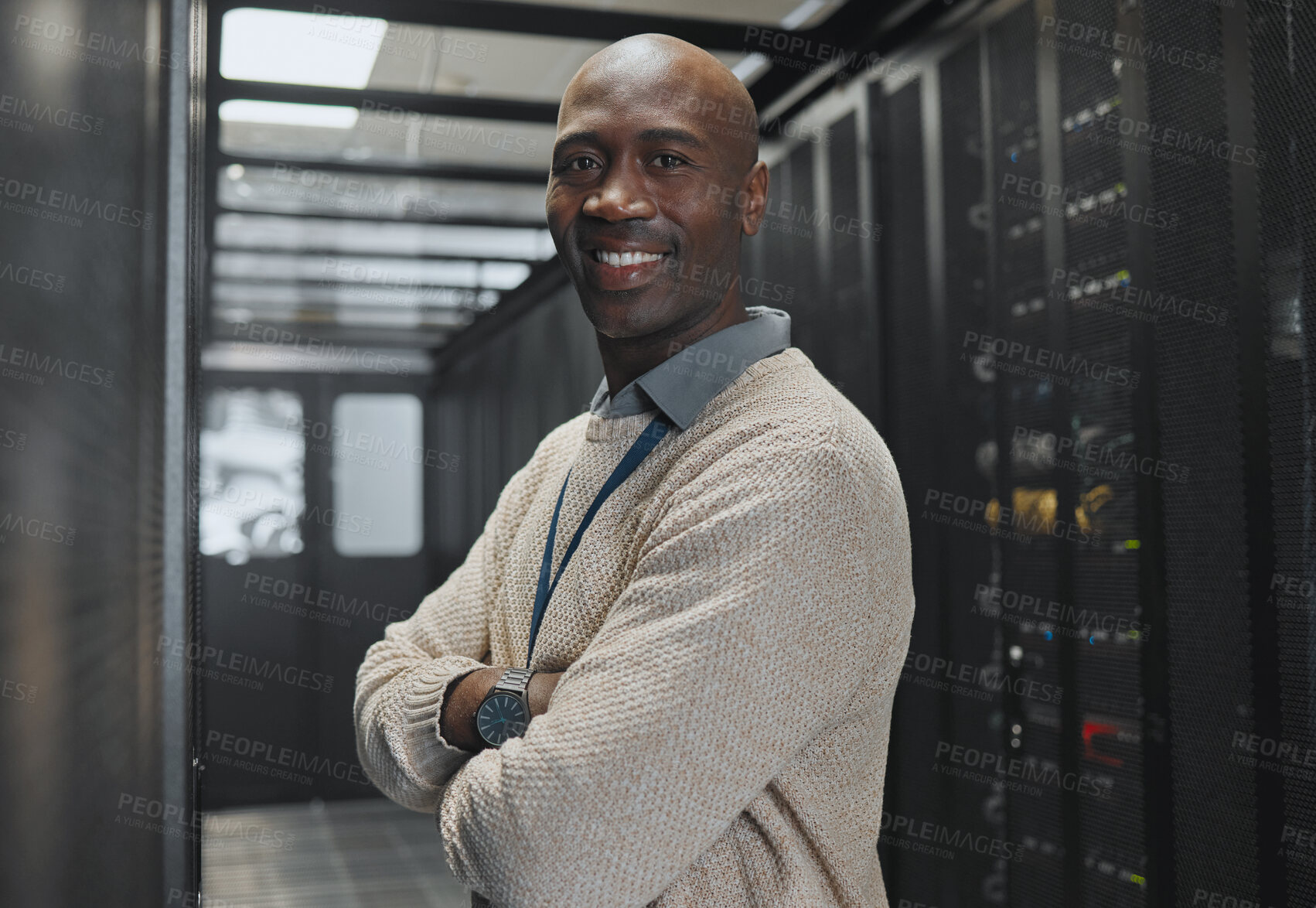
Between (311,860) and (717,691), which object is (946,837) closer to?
(717,691)

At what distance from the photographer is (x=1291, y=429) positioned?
1752 millimetres

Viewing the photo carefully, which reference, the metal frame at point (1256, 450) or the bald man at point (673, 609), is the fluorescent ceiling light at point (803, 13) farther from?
the bald man at point (673, 609)

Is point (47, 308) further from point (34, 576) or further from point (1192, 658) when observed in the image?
point (1192, 658)

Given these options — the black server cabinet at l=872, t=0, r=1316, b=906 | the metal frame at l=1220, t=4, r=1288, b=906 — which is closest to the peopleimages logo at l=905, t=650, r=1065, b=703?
the black server cabinet at l=872, t=0, r=1316, b=906

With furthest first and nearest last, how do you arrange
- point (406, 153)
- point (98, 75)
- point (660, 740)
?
point (406, 153), point (660, 740), point (98, 75)

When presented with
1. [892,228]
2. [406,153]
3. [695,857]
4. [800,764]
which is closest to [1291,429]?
[800,764]

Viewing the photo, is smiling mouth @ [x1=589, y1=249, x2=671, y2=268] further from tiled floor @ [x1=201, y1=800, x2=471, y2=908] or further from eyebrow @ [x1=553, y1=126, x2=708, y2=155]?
tiled floor @ [x1=201, y1=800, x2=471, y2=908]

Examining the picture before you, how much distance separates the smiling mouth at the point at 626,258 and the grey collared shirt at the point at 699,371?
0.12 m

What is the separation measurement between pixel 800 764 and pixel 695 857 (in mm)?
160

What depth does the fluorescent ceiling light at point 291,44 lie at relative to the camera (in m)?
3.22

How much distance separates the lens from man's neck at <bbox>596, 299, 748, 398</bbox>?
1.32 m

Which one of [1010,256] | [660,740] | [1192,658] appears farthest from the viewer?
[1010,256]

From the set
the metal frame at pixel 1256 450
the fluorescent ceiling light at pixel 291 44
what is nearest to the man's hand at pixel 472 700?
the metal frame at pixel 1256 450

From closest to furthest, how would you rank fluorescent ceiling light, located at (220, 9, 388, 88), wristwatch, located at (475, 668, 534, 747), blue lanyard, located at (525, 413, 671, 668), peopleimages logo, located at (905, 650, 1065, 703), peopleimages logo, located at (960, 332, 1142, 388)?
wristwatch, located at (475, 668, 534, 747), blue lanyard, located at (525, 413, 671, 668), peopleimages logo, located at (960, 332, 1142, 388), peopleimages logo, located at (905, 650, 1065, 703), fluorescent ceiling light, located at (220, 9, 388, 88)
